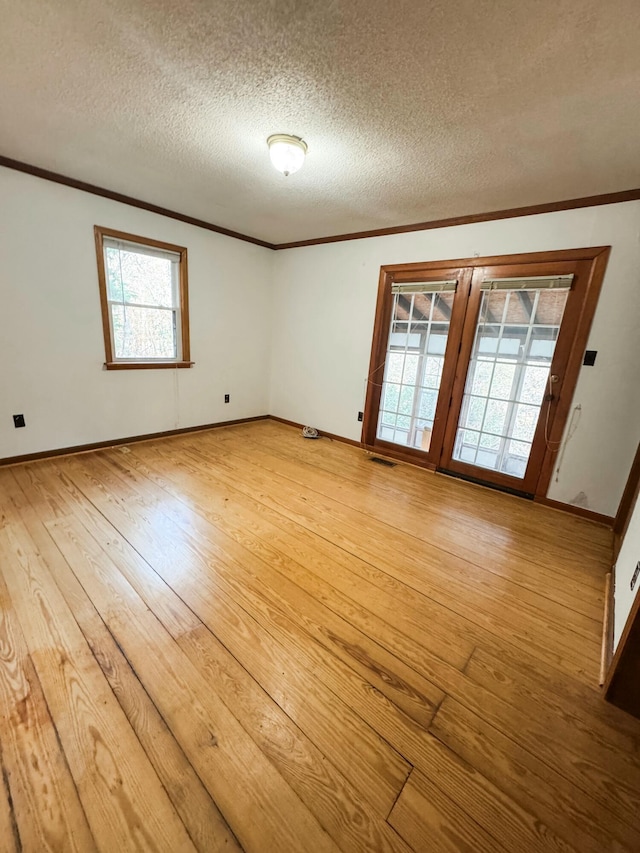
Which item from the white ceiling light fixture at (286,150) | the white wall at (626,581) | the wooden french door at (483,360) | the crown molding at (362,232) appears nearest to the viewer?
the white wall at (626,581)

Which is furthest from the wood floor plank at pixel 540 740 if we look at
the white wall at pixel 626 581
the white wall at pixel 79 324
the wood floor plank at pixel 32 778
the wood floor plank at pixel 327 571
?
the white wall at pixel 79 324

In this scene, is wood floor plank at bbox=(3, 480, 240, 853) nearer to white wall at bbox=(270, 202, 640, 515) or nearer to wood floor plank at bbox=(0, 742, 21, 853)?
wood floor plank at bbox=(0, 742, 21, 853)


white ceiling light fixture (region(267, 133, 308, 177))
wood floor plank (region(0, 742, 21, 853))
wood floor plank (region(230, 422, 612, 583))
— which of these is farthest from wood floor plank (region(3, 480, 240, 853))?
white ceiling light fixture (region(267, 133, 308, 177))

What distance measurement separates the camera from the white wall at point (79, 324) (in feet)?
8.80

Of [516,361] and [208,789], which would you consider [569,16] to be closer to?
[516,361]

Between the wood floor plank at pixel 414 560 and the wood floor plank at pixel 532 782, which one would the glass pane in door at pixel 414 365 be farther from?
the wood floor plank at pixel 532 782

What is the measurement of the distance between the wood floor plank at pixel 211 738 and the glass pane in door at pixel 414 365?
2855mm

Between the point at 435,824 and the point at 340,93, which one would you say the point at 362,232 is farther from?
the point at 435,824

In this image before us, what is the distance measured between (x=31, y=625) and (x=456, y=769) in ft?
5.61

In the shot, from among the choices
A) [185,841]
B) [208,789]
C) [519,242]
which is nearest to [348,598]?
[208,789]

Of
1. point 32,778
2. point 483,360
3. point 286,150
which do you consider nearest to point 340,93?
point 286,150

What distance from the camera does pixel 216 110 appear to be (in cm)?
180

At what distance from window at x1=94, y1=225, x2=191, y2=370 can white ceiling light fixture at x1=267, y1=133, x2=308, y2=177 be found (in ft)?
6.40

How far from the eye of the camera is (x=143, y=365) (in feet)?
11.5
